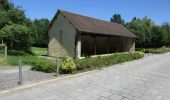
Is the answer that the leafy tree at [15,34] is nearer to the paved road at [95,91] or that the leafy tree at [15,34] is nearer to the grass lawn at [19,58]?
the grass lawn at [19,58]

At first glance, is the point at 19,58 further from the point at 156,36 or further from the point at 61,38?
the point at 156,36

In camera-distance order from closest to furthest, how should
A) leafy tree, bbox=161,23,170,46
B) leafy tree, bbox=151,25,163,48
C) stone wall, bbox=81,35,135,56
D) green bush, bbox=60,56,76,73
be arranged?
green bush, bbox=60,56,76,73 < stone wall, bbox=81,35,135,56 < leafy tree, bbox=151,25,163,48 < leafy tree, bbox=161,23,170,46

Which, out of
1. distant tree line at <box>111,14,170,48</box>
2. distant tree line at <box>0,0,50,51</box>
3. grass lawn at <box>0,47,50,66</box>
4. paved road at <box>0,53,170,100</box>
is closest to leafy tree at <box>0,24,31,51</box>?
distant tree line at <box>0,0,50,51</box>

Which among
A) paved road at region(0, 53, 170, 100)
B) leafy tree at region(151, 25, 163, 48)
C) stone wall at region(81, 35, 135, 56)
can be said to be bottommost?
paved road at region(0, 53, 170, 100)

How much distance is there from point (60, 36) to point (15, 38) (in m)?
5.31

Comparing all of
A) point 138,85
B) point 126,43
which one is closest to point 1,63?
point 138,85

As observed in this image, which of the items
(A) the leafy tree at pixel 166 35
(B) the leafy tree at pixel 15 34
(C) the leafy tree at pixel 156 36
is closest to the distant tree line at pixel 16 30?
(B) the leafy tree at pixel 15 34

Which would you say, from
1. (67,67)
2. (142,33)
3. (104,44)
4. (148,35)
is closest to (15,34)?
(67,67)

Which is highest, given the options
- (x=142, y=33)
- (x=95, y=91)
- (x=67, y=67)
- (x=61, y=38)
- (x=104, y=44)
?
(x=142, y=33)

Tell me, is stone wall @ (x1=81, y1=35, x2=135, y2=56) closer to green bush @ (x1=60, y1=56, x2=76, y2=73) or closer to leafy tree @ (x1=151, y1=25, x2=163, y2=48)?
leafy tree @ (x1=151, y1=25, x2=163, y2=48)

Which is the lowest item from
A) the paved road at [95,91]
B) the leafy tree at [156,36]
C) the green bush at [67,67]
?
A: the paved road at [95,91]

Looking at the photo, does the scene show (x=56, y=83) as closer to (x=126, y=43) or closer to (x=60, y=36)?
(x=60, y=36)

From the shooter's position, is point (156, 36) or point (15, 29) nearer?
point (15, 29)

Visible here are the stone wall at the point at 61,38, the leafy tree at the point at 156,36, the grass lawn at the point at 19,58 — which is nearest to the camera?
the grass lawn at the point at 19,58
